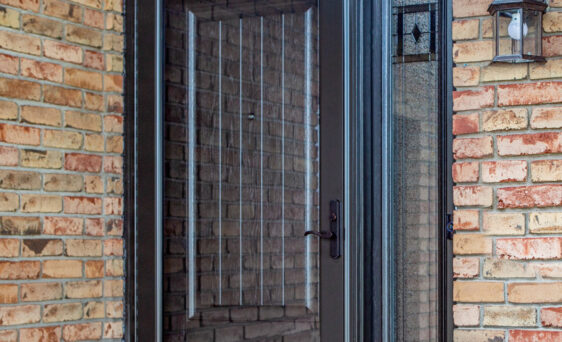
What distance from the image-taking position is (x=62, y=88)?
112 inches

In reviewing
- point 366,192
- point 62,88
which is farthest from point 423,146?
point 62,88

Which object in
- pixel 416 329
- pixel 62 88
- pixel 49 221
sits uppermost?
pixel 62 88

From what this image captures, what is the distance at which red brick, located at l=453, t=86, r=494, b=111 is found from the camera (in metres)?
2.40

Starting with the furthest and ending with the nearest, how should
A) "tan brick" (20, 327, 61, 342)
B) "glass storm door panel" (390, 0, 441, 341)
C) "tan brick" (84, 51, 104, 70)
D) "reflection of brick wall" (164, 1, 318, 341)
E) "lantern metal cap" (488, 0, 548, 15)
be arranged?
"tan brick" (84, 51, 104, 70)
"tan brick" (20, 327, 61, 342)
"reflection of brick wall" (164, 1, 318, 341)
"glass storm door panel" (390, 0, 441, 341)
"lantern metal cap" (488, 0, 548, 15)

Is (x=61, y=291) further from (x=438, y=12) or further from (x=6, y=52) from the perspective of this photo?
(x=438, y=12)

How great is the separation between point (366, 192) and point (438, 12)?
0.60 meters

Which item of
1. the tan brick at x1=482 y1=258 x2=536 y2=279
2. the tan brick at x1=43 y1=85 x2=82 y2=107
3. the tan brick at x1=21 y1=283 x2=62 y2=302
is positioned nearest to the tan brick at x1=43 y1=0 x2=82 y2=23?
the tan brick at x1=43 y1=85 x2=82 y2=107

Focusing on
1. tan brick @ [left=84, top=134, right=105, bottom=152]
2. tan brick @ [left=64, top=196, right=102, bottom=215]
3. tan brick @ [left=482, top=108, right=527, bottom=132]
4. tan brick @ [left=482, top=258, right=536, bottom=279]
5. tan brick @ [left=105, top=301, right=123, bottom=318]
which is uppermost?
tan brick @ [left=482, top=108, right=527, bottom=132]

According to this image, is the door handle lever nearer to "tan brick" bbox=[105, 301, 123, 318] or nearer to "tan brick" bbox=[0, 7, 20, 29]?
"tan brick" bbox=[105, 301, 123, 318]

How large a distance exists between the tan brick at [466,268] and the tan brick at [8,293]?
4.73 feet

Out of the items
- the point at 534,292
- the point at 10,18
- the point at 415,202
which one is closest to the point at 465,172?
the point at 415,202

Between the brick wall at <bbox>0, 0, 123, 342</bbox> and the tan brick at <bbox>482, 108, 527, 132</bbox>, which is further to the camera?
the brick wall at <bbox>0, 0, 123, 342</bbox>

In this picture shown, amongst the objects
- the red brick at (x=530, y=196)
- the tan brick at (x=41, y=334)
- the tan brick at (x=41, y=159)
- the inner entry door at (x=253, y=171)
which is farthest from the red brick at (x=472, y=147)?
the tan brick at (x=41, y=334)

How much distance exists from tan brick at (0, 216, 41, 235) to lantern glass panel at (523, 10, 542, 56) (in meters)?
1.69
